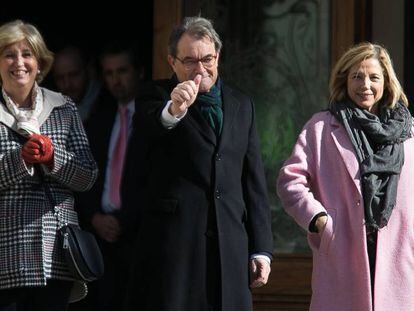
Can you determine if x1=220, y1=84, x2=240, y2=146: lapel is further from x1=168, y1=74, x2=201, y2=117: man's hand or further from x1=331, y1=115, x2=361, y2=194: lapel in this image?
x1=331, y1=115, x2=361, y2=194: lapel

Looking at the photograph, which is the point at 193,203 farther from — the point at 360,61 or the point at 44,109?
the point at 360,61

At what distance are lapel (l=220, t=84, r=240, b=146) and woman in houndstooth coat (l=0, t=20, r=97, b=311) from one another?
63 cm

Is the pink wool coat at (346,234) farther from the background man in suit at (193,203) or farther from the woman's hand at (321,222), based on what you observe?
the background man in suit at (193,203)

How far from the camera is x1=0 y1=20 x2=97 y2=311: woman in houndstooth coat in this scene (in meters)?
6.46

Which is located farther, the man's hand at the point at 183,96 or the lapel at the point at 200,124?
the lapel at the point at 200,124

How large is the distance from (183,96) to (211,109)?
35 centimetres

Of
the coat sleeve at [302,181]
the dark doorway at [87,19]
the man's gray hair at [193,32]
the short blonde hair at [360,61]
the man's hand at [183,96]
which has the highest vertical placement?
the dark doorway at [87,19]

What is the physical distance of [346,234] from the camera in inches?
263

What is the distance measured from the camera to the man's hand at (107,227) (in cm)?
786

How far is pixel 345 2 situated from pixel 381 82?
5.43ft

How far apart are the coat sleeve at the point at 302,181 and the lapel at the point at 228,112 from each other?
0.41 m

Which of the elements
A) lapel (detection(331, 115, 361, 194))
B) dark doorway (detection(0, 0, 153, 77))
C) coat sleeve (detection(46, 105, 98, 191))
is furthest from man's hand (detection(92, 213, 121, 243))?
dark doorway (detection(0, 0, 153, 77))

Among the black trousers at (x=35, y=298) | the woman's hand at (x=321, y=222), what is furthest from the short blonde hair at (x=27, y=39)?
the woman's hand at (x=321, y=222)

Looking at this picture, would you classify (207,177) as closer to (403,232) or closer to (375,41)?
(403,232)
